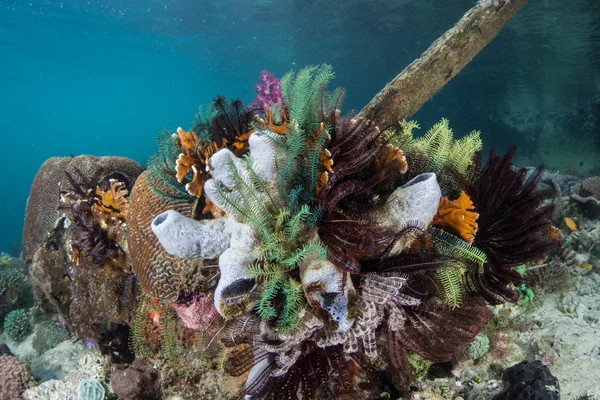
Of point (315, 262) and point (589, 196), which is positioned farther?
point (589, 196)

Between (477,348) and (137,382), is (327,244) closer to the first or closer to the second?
(477,348)

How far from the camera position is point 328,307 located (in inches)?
87.6

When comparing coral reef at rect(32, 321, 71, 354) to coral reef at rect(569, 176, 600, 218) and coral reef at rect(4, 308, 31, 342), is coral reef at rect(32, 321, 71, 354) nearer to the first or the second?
coral reef at rect(4, 308, 31, 342)

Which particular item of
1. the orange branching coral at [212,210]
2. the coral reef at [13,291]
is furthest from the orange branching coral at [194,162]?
the coral reef at [13,291]

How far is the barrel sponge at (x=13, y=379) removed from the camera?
6.66 meters

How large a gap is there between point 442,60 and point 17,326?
41.8 ft

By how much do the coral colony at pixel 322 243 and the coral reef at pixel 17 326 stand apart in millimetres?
9173

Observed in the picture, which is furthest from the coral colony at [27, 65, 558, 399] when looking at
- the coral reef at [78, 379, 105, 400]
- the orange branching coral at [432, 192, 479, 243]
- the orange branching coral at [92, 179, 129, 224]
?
the coral reef at [78, 379, 105, 400]

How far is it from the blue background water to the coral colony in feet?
47.5

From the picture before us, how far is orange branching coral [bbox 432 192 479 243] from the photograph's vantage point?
8.80 feet

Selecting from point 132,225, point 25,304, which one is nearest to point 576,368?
point 132,225

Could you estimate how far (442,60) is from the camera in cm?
496

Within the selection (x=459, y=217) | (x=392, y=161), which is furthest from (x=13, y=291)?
(x=459, y=217)

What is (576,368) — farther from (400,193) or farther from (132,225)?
(132,225)
